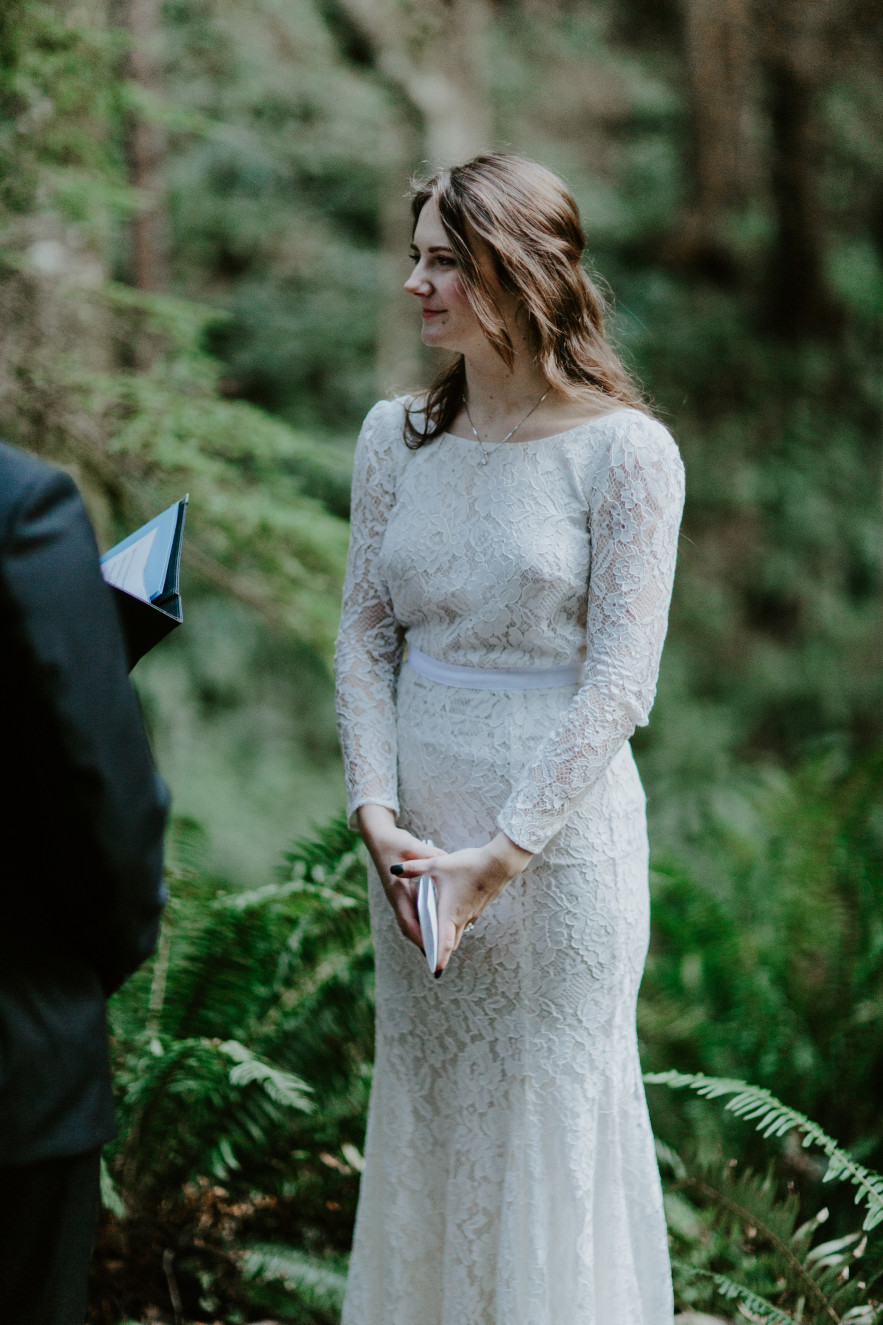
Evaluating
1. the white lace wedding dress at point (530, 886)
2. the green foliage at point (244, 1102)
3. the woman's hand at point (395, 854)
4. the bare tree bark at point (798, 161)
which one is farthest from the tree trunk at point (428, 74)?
the woman's hand at point (395, 854)

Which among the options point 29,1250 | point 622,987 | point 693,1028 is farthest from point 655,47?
point 29,1250

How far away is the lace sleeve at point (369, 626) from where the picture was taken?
2.12 metres

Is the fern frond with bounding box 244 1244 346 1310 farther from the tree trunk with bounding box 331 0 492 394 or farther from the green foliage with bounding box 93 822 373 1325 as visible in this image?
the tree trunk with bounding box 331 0 492 394

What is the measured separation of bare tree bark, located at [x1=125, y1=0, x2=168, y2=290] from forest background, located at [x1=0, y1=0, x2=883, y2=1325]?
0.03m

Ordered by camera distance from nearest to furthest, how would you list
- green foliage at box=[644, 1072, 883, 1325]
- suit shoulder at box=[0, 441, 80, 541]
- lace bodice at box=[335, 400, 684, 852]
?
suit shoulder at box=[0, 441, 80, 541] < lace bodice at box=[335, 400, 684, 852] < green foliage at box=[644, 1072, 883, 1325]

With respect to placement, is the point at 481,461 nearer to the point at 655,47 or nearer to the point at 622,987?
the point at 622,987

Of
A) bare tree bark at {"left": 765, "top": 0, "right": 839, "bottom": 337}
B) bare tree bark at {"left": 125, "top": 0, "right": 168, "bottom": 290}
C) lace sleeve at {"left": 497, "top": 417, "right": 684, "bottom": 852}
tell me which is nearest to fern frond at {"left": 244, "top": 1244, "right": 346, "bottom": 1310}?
lace sleeve at {"left": 497, "top": 417, "right": 684, "bottom": 852}

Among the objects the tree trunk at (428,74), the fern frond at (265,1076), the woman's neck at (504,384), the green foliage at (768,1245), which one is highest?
the tree trunk at (428,74)

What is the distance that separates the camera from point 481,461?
2027 millimetres

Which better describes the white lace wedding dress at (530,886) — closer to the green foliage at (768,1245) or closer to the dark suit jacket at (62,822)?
the green foliage at (768,1245)

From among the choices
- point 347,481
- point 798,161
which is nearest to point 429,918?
point 347,481

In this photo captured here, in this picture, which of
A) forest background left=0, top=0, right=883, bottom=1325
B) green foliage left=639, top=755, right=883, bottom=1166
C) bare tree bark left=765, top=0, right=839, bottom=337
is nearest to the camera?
forest background left=0, top=0, right=883, bottom=1325

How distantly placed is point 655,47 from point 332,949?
768cm

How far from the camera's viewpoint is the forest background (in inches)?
110
